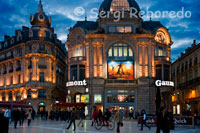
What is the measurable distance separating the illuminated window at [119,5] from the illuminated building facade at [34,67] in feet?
55.8

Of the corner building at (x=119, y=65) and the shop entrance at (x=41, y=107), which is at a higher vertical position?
the corner building at (x=119, y=65)

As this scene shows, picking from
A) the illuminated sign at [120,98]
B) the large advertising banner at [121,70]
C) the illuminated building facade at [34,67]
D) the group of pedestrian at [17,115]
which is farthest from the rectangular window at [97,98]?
the group of pedestrian at [17,115]

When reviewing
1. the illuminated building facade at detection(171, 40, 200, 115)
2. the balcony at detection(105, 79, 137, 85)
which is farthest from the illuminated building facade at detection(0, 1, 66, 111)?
the illuminated building facade at detection(171, 40, 200, 115)

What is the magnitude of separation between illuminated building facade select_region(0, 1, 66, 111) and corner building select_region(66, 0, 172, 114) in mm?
10930

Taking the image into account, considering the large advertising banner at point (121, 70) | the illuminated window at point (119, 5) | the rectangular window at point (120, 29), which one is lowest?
the large advertising banner at point (121, 70)

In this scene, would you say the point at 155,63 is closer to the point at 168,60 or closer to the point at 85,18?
the point at 168,60

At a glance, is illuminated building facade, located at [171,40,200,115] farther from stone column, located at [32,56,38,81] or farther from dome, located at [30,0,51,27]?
dome, located at [30,0,51,27]

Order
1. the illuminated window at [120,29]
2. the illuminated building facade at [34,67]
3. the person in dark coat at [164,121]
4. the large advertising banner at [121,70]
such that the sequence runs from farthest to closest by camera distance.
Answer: the illuminated building facade at [34,67] < the illuminated window at [120,29] < the large advertising banner at [121,70] < the person in dark coat at [164,121]

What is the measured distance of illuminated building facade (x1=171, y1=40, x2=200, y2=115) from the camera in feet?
188

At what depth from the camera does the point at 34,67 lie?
6325cm

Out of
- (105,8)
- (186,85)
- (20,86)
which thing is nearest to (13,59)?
(20,86)

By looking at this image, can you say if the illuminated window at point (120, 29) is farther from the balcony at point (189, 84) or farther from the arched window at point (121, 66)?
the balcony at point (189, 84)

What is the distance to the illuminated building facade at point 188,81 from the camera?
57156 mm

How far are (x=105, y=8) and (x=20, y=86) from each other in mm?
24155
